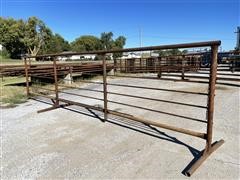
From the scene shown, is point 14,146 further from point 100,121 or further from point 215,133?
point 215,133

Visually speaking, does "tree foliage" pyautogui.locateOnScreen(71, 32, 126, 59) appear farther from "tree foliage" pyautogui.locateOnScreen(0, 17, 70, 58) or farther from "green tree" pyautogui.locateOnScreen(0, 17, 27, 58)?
"green tree" pyautogui.locateOnScreen(0, 17, 27, 58)

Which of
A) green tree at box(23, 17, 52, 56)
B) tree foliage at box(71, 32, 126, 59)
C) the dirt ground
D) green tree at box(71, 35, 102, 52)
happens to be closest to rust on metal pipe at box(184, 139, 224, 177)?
the dirt ground

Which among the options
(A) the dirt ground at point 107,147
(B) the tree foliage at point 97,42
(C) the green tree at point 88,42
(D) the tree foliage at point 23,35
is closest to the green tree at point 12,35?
(D) the tree foliage at point 23,35

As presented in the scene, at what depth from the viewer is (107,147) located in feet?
8.36

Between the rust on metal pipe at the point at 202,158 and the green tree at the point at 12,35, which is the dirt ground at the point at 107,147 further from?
the green tree at the point at 12,35

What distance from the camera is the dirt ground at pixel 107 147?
2021 millimetres

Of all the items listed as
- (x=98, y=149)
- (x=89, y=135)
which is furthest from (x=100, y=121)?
(x=98, y=149)

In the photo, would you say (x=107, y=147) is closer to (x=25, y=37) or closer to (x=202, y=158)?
(x=202, y=158)

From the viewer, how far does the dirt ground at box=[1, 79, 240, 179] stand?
2.02m

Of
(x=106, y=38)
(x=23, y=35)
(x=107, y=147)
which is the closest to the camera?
(x=107, y=147)

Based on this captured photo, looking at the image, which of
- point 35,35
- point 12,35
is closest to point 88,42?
point 35,35

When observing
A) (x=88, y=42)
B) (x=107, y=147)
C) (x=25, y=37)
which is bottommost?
(x=107, y=147)

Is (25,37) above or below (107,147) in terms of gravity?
above

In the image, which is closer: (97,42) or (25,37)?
(25,37)
